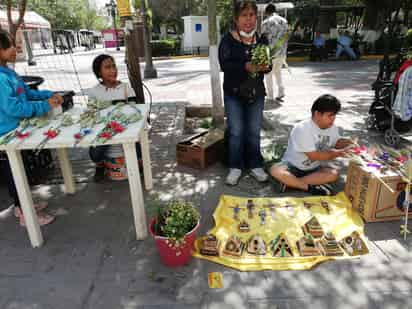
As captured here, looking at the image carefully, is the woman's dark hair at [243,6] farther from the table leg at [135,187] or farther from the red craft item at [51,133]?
the red craft item at [51,133]

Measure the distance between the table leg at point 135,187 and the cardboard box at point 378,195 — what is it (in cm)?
185

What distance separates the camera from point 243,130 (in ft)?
11.6

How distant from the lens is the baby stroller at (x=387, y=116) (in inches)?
166

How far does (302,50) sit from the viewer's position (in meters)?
16.9

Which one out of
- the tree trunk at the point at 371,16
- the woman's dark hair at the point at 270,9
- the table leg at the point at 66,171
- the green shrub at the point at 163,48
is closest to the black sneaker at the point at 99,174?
the table leg at the point at 66,171

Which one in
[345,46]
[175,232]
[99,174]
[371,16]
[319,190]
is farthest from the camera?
[371,16]

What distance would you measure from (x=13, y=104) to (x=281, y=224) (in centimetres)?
229

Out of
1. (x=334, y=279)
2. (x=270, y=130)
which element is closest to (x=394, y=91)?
(x=270, y=130)

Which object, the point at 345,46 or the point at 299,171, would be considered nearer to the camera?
the point at 299,171

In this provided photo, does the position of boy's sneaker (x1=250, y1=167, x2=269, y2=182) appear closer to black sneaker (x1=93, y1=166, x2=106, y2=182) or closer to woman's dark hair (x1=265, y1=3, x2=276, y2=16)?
black sneaker (x1=93, y1=166, x2=106, y2=182)

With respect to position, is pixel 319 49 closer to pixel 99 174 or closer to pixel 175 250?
pixel 99 174

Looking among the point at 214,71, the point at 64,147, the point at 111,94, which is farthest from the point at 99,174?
the point at 214,71

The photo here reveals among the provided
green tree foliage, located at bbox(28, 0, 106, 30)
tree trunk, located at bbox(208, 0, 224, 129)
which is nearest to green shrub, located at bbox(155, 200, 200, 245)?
tree trunk, located at bbox(208, 0, 224, 129)

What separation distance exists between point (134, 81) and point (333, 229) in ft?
10.8
